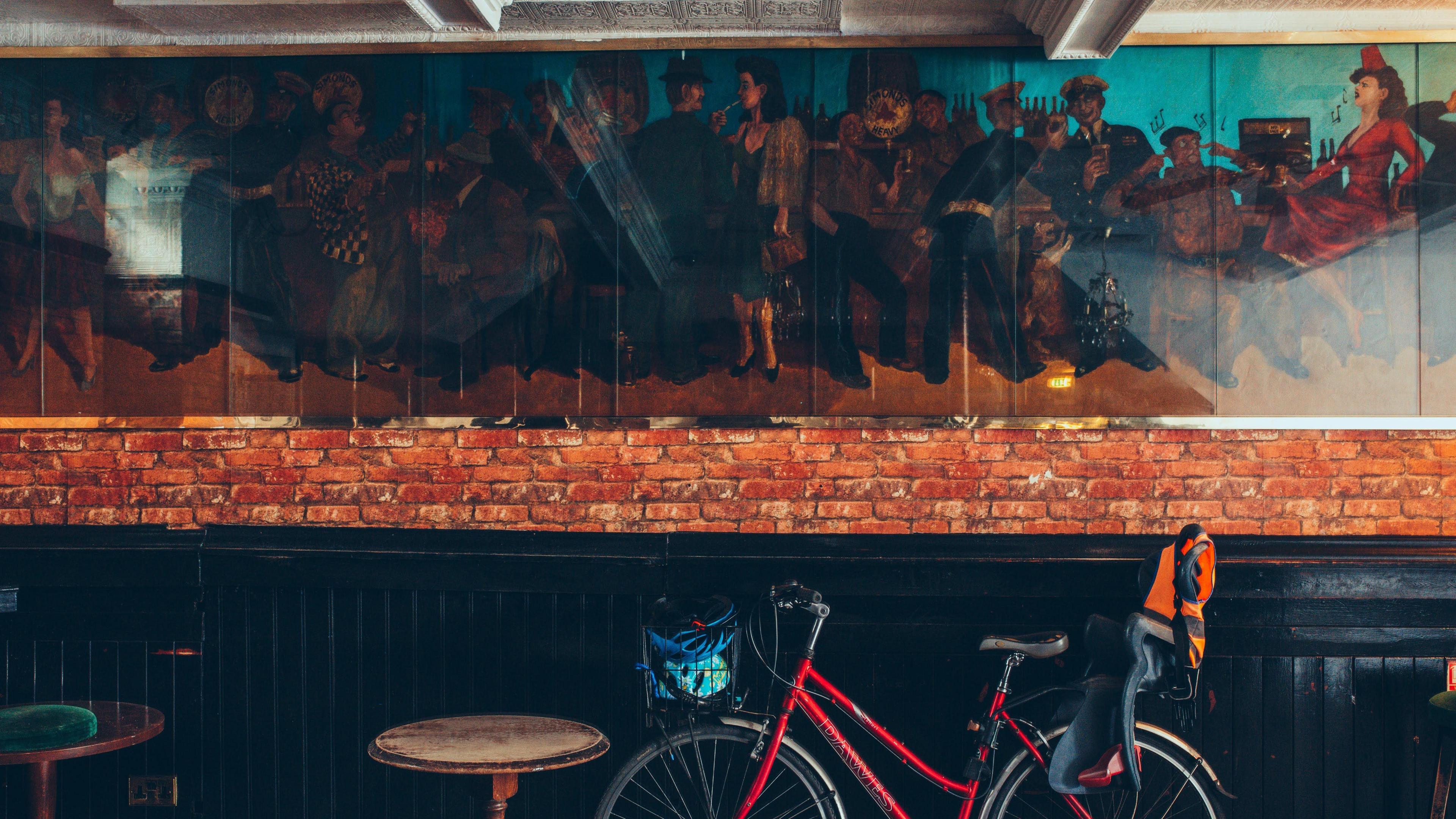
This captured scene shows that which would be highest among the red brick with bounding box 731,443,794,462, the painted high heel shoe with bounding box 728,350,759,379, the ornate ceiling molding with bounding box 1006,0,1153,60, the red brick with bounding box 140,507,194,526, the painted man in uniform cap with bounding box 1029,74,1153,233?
the ornate ceiling molding with bounding box 1006,0,1153,60

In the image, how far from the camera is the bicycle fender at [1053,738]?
8.99 ft

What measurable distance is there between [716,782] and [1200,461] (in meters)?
2.09

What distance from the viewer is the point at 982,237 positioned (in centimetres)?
319

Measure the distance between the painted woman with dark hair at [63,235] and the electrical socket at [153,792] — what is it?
1.48m

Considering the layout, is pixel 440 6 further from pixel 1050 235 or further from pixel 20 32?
pixel 1050 235

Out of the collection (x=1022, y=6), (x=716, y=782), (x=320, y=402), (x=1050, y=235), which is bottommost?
(x=716, y=782)

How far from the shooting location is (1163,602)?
104 inches

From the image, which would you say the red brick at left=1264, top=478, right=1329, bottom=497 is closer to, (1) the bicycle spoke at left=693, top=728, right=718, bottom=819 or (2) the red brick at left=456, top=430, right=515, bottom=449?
(1) the bicycle spoke at left=693, top=728, right=718, bottom=819

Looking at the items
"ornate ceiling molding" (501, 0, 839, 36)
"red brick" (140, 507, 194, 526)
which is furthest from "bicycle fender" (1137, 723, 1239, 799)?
"red brick" (140, 507, 194, 526)

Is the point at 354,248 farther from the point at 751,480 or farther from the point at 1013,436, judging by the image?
the point at 1013,436

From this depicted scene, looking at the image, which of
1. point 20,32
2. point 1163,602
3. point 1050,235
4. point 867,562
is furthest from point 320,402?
point 1163,602

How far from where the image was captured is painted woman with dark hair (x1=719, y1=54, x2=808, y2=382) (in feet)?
10.6

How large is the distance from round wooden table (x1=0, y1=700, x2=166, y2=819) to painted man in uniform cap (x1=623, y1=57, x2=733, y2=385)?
6.32 feet

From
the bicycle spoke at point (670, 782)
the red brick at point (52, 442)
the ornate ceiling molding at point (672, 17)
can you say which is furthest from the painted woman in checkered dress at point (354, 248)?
the bicycle spoke at point (670, 782)
